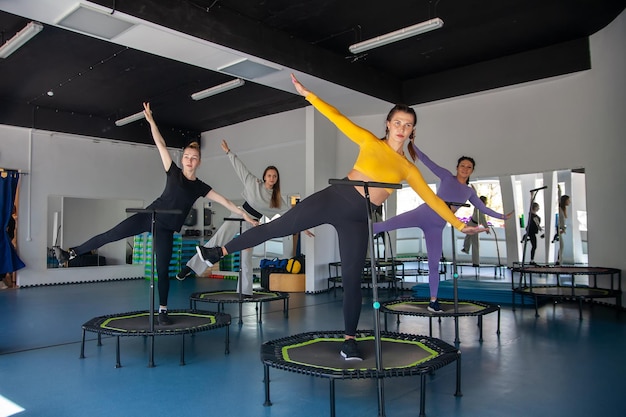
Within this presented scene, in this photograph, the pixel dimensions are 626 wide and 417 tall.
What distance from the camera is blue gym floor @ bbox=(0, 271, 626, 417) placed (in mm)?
2760

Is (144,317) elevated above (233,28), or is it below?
below

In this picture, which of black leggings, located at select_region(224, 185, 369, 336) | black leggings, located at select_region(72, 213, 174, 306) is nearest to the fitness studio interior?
black leggings, located at select_region(72, 213, 174, 306)

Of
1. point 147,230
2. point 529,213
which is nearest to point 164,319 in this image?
point 147,230

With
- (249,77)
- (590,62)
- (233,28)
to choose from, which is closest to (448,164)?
(590,62)

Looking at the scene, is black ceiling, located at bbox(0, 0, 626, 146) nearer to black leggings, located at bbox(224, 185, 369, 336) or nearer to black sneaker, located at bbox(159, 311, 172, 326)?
black sneaker, located at bbox(159, 311, 172, 326)

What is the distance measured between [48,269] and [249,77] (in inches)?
238

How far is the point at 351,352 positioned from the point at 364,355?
0.13 m

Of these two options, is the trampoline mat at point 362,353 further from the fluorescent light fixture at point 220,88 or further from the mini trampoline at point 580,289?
the fluorescent light fixture at point 220,88

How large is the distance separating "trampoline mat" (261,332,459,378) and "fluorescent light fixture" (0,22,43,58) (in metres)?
4.61

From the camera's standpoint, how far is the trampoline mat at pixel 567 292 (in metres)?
5.69

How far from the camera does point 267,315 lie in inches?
233

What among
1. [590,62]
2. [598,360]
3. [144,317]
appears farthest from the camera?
[590,62]

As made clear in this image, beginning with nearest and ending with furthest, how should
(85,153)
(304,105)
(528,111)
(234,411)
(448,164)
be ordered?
(234,411)
(528,111)
(448,164)
(304,105)
(85,153)

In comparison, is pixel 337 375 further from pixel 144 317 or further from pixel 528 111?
pixel 528 111
